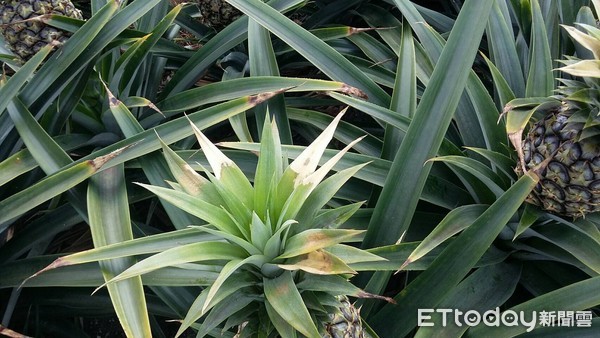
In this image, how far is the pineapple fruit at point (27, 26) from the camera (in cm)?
123

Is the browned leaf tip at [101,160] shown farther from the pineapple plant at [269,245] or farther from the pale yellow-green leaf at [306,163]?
the pale yellow-green leaf at [306,163]

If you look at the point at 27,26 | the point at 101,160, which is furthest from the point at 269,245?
the point at 27,26

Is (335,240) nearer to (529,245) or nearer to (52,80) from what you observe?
(529,245)

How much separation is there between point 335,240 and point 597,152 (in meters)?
0.50

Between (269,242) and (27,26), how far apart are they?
86 cm

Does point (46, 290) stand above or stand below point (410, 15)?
below

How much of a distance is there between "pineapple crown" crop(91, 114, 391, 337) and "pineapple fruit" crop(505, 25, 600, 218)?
13.4 inches

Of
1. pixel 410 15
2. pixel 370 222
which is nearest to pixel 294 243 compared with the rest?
pixel 370 222

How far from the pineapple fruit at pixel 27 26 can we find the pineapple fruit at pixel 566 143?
3.15ft

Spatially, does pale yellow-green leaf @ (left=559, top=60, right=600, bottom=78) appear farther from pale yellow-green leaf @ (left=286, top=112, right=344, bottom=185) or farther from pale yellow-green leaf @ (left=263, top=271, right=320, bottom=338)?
pale yellow-green leaf @ (left=263, top=271, right=320, bottom=338)

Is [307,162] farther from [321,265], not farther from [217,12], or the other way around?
[217,12]

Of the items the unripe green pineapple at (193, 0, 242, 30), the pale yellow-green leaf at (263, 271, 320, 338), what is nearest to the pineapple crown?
the pale yellow-green leaf at (263, 271, 320, 338)

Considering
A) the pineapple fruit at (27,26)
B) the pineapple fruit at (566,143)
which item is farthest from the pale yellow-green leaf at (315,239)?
the pineapple fruit at (27,26)

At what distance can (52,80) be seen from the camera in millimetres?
1156
